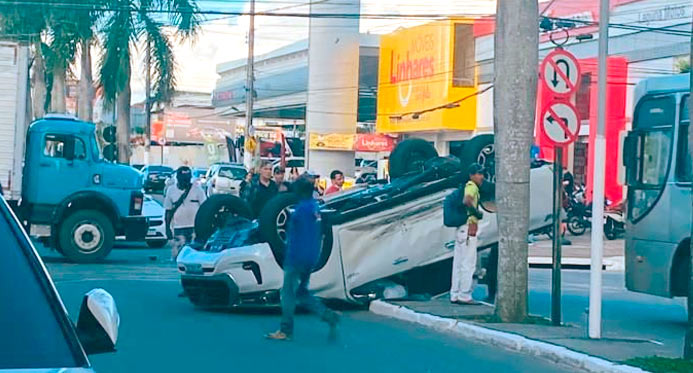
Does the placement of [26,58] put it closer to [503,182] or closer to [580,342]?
[503,182]

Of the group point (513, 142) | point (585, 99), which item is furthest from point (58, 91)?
point (513, 142)

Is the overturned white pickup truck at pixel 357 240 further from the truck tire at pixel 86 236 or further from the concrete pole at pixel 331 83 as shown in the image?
the concrete pole at pixel 331 83

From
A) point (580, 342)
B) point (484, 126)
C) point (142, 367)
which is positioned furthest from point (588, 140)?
point (142, 367)

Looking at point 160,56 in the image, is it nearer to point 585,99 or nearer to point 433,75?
point 585,99

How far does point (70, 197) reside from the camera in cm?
2181

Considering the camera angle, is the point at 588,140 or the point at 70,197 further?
the point at 588,140

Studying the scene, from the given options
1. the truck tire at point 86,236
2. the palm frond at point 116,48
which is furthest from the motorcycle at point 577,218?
the truck tire at point 86,236

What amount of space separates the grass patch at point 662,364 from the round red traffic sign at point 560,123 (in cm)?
312

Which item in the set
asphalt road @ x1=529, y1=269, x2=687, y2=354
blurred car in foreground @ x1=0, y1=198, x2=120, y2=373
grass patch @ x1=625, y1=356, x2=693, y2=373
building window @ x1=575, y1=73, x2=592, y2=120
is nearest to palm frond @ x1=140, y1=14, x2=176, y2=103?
building window @ x1=575, y1=73, x2=592, y2=120

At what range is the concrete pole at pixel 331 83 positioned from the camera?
1921 inches

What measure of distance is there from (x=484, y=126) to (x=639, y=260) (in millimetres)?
29616

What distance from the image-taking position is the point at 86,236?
71.7ft

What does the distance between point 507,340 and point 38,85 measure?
2949 centimetres

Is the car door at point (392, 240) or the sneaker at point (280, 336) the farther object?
the car door at point (392, 240)
